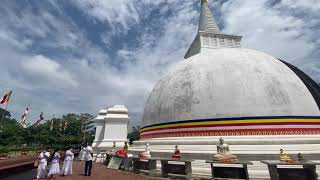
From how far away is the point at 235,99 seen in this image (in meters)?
13.1

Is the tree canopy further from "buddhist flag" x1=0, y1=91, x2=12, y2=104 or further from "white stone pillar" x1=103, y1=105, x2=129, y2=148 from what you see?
"white stone pillar" x1=103, y1=105, x2=129, y2=148

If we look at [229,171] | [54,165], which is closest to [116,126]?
[54,165]

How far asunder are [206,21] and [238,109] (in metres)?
14.9

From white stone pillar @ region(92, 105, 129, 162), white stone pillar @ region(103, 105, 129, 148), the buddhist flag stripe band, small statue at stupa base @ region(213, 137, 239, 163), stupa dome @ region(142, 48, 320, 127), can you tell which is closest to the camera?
small statue at stupa base @ region(213, 137, 239, 163)

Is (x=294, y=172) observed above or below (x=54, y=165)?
above

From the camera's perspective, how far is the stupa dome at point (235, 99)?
41.5 feet

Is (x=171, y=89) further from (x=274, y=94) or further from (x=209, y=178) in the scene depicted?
(x=209, y=178)

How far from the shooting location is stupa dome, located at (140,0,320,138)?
41.5 ft

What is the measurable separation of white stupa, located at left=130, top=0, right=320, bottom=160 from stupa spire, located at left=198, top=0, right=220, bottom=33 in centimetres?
854

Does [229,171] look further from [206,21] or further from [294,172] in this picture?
[206,21]

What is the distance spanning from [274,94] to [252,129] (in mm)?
2434

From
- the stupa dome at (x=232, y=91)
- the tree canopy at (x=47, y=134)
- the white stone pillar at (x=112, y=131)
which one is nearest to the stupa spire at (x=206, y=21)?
the stupa dome at (x=232, y=91)

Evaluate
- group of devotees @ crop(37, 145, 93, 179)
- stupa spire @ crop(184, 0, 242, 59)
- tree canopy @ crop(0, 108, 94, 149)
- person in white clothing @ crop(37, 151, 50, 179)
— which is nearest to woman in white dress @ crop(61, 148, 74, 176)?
group of devotees @ crop(37, 145, 93, 179)

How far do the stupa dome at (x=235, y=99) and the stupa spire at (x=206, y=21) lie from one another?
324 inches
